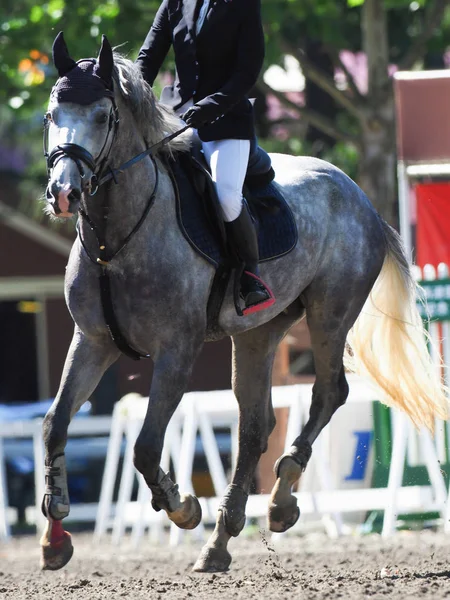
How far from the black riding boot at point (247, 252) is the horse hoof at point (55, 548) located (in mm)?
1480

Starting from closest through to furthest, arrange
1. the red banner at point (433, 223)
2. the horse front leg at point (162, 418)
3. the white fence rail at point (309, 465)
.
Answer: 1. the horse front leg at point (162, 418)
2. the white fence rail at point (309, 465)
3. the red banner at point (433, 223)

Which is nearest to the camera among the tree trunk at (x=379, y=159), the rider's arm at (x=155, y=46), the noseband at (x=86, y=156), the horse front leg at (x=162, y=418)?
the noseband at (x=86, y=156)

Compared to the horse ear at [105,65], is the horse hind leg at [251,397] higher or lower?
lower

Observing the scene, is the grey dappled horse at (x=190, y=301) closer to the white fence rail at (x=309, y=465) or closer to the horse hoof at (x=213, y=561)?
the horse hoof at (x=213, y=561)

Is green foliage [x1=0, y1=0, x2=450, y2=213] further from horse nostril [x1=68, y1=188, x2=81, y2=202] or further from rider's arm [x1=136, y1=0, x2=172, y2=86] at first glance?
horse nostril [x1=68, y1=188, x2=81, y2=202]

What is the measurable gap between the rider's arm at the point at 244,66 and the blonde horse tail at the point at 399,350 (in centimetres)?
188

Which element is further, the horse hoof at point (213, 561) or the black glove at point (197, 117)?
the horse hoof at point (213, 561)

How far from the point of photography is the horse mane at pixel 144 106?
585 centimetres

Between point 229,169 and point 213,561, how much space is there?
83.9 inches

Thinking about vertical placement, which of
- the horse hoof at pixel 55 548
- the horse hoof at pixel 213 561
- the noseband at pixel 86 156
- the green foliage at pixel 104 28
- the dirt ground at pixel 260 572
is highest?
the green foliage at pixel 104 28

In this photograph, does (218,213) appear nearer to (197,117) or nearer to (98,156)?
(197,117)

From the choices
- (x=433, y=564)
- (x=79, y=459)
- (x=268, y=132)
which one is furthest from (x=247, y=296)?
(x=268, y=132)

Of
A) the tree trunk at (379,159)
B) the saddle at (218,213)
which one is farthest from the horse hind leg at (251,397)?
the tree trunk at (379,159)

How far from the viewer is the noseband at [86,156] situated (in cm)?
534
